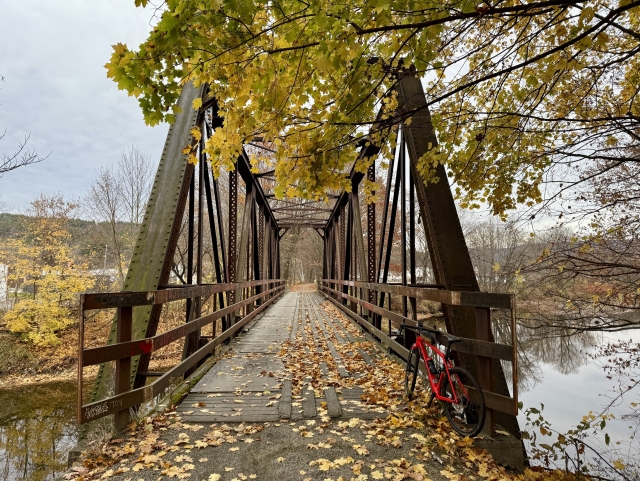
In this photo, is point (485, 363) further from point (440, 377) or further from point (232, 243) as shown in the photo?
point (232, 243)

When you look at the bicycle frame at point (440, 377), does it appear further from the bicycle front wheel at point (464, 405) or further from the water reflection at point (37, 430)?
the water reflection at point (37, 430)

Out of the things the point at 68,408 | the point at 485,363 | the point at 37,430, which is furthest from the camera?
the point at 68,408

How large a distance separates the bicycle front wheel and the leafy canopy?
2245 mm

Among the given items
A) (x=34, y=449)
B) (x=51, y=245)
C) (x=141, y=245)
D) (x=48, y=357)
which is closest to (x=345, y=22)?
(x=141, y=245)

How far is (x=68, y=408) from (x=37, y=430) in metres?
1.41

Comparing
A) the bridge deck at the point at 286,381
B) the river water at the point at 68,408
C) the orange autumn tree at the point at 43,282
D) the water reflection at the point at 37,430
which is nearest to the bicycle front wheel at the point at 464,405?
the bridge deck at the point at 286,381

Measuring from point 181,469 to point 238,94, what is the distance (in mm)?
2831

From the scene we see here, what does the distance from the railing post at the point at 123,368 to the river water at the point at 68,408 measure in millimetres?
4702

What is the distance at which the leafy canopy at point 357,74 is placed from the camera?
2.43 metres

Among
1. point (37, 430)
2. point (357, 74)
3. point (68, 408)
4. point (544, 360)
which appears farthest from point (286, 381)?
point (544, 360)

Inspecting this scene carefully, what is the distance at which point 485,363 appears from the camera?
9.84ft

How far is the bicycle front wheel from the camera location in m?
2.85

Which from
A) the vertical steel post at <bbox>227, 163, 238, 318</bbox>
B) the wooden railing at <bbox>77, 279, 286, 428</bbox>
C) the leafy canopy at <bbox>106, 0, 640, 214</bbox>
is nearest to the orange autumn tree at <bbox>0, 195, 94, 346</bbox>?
the vertical steel post at <bbox>227, 163, 238, 318</bbox>

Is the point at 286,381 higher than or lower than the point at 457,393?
lower
